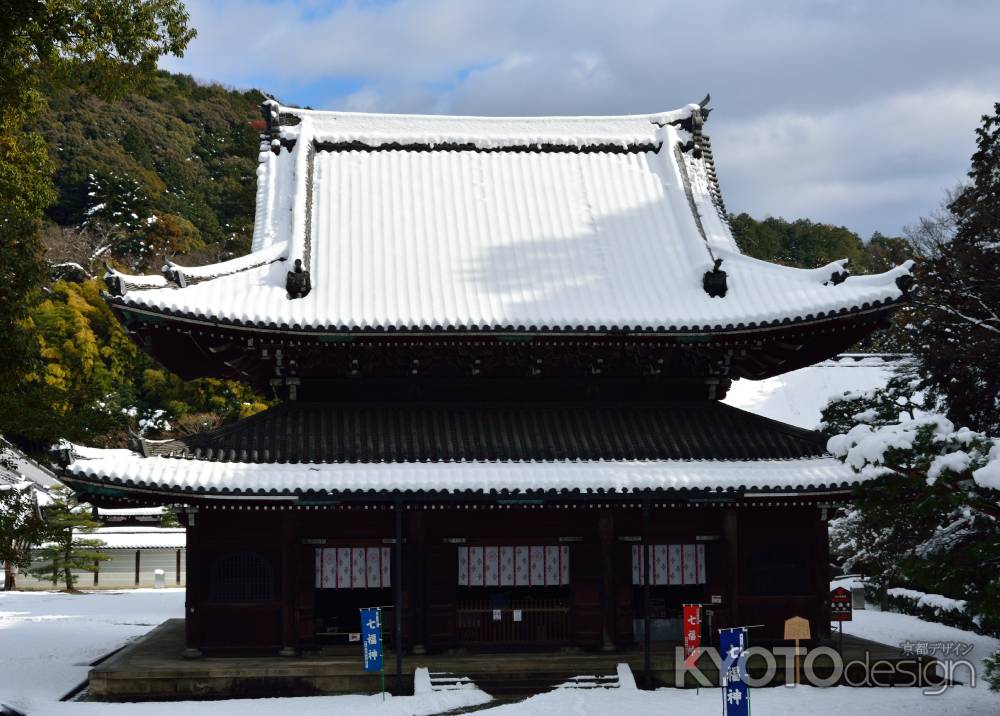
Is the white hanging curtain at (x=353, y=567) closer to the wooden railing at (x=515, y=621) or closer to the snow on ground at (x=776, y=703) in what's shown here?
the wooden railing at (x=515, y=621)

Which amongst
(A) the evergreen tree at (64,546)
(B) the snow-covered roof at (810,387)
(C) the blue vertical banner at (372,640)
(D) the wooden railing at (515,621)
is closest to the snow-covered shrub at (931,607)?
(D) the wooden railing at (515,621)

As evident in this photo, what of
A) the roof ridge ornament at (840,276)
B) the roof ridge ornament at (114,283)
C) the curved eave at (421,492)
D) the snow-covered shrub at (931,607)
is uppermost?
the roof ridge ornament at (840,276)

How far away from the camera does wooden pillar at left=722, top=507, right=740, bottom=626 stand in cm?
1941

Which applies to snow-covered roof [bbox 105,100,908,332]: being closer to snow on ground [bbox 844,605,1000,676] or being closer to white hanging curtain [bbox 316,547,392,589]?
white hanging curtain [bbox 316,547,392,589]

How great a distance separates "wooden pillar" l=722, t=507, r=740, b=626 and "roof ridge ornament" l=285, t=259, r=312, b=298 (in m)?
8.98

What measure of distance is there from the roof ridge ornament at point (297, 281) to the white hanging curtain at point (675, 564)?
7.98 m

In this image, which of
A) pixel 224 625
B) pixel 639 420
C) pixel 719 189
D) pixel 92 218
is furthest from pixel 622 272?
pixel 92 218

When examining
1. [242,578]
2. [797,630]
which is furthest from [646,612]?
[242,578]

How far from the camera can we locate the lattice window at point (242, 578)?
1883cm

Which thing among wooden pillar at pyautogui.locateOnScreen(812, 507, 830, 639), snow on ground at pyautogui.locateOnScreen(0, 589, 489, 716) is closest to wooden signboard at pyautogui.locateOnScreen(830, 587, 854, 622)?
wooden pillar at pyautogui.locateOnScreen(812, 507, 830, 639)

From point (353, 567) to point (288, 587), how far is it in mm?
1323

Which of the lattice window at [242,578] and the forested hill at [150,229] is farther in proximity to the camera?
the forested hill at [150,229]

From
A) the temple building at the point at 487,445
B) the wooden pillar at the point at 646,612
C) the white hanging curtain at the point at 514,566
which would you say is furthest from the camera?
the white hanging curtain at the point at 514,566

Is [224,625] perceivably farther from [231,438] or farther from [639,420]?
[639,420]
